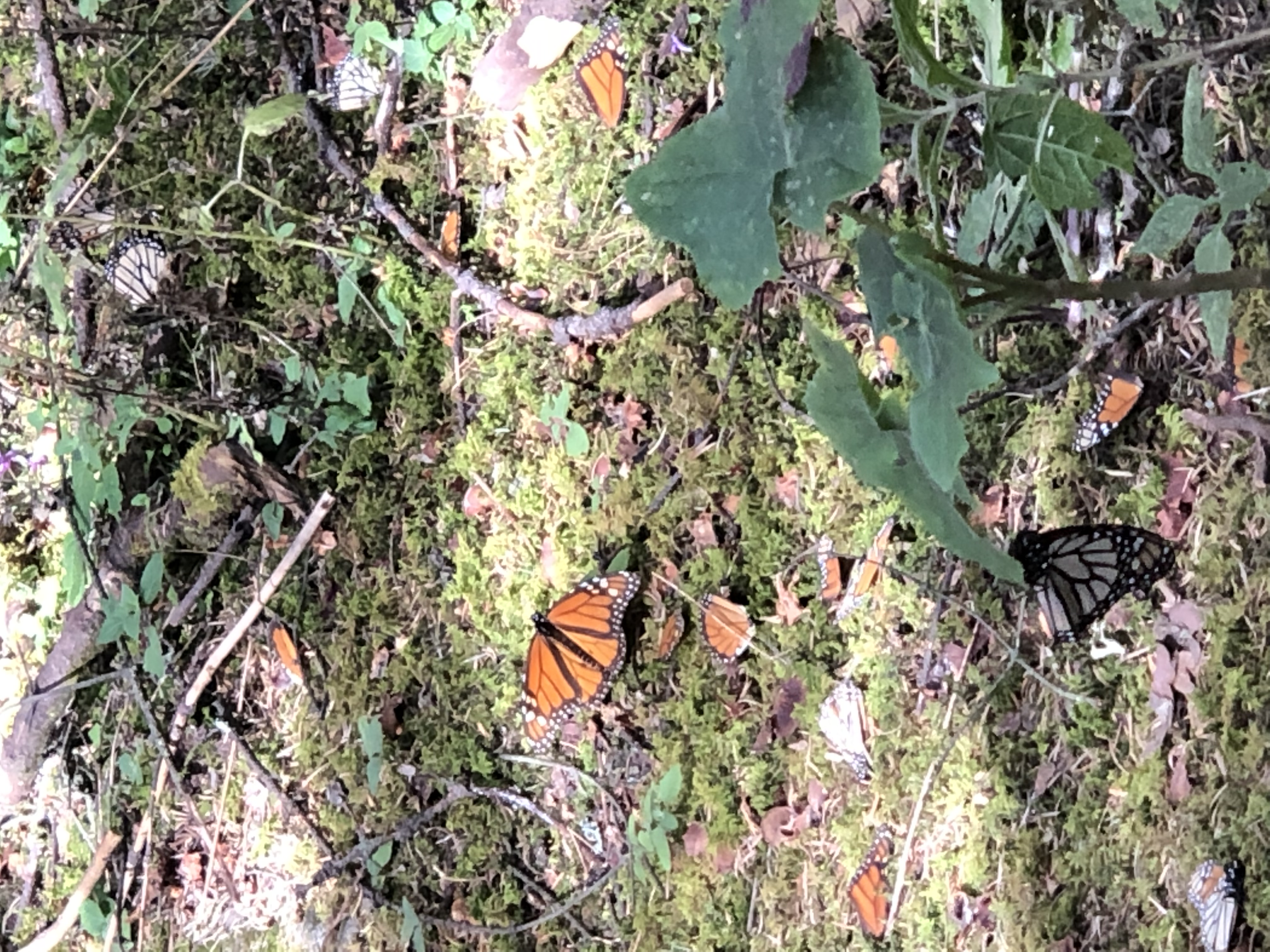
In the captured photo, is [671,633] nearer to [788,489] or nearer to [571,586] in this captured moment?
[571,586]

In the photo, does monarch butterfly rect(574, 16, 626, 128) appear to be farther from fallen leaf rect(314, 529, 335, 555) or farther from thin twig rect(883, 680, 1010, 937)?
thin twig rect(883, 680, 1010, 937)

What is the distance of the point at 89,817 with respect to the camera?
2256 millimetres

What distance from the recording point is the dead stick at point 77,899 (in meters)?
2.20

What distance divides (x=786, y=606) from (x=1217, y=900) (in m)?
0.68

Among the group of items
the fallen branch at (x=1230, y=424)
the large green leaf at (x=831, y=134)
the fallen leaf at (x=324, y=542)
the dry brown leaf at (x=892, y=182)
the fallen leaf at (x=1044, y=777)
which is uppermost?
the dry brown leaf at (x=892, y=182)

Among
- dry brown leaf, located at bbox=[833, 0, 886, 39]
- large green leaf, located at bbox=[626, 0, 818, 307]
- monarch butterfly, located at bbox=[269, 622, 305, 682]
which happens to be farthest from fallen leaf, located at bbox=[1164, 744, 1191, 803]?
monarch butterfly, located at bbox=[269, 622, 305, 682]

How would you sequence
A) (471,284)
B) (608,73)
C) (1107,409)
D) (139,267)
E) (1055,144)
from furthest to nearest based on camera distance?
(139,267) < (471,284) < (608,73) < (1107,409) < (1055,144)

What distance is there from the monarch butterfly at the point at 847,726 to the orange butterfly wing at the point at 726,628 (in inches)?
6.4

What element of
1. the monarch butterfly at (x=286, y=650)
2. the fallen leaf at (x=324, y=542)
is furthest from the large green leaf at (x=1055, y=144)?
the monarch butterfly at (x=286, y=650)

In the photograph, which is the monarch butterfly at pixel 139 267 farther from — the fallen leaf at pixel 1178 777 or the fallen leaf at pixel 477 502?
the fallen leaf at pixel 1178 777

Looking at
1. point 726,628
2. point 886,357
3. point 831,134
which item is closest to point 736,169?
point 831,134

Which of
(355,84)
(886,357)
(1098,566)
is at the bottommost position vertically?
(1098,566)

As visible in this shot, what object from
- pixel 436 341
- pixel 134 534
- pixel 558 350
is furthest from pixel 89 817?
pixel 558 350

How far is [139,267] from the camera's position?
2119 millimetres
